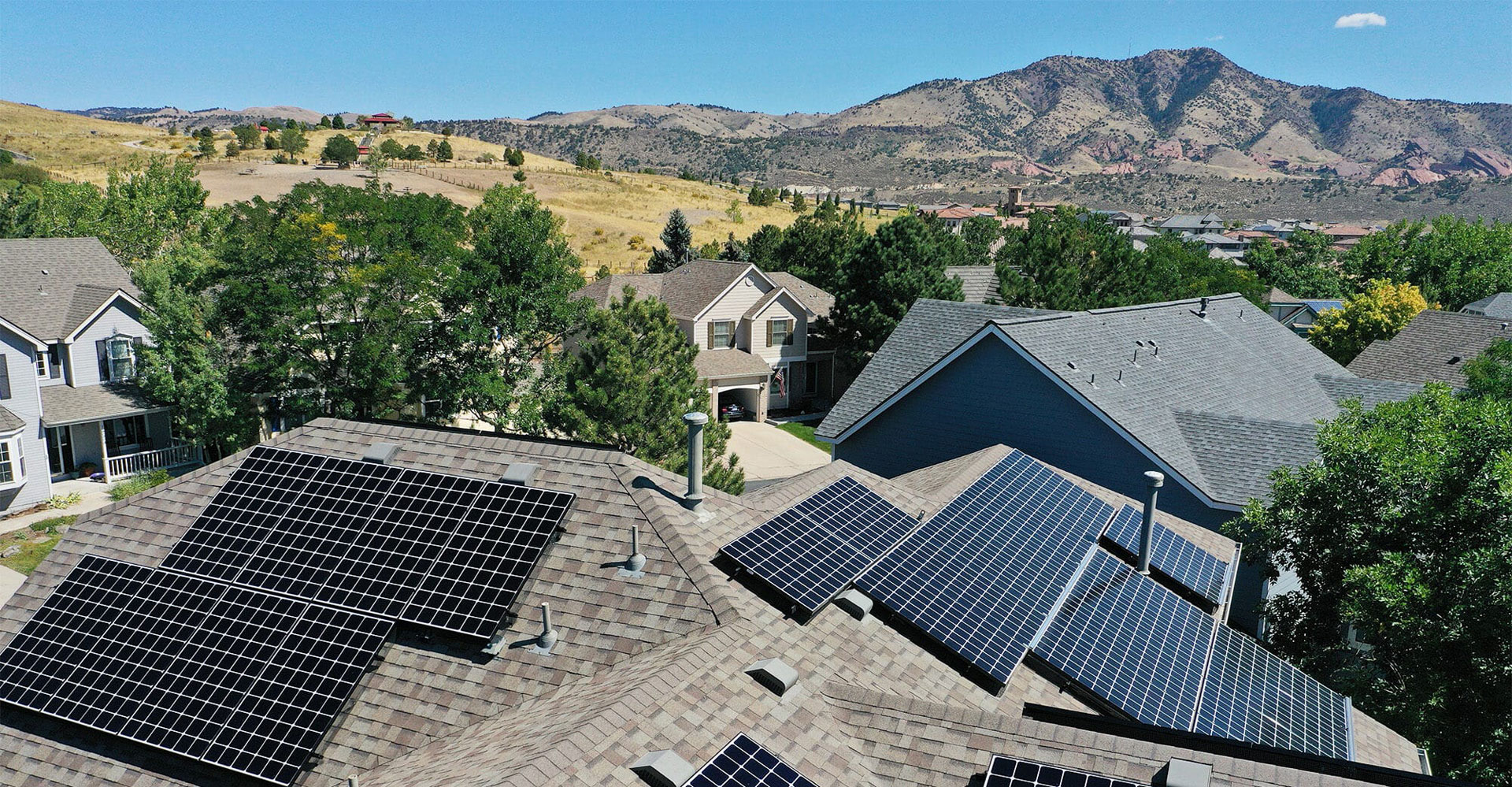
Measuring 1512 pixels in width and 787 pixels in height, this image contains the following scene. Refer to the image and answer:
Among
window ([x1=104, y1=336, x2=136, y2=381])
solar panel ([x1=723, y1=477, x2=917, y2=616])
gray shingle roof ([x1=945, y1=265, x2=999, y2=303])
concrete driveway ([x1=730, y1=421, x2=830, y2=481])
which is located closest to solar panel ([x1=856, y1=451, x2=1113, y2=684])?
solar panel ([x1=723, y1=477, x2=917, y2=616])

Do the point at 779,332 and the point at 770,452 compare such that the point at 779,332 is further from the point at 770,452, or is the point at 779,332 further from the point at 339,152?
the point at 339,152

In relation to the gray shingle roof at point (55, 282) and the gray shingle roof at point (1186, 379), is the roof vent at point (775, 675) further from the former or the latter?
the gray shingle roof at point (55, 282)

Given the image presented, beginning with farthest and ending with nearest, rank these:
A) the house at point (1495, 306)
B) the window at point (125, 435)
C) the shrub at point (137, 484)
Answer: the house at point (1495, 306) < the window at point (125, 435) < the shrub at point (137, 484)

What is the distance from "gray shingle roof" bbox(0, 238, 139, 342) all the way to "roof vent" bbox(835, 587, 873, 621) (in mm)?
33649

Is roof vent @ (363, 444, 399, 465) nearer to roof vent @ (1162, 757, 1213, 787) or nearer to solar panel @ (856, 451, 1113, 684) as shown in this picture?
solar panel @ (856, 451, 1113, 684)

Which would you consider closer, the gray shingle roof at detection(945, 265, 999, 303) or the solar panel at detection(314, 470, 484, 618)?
the solar panel at detection(314, 470, 484, 618)

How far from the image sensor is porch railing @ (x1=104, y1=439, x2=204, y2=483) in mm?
32906

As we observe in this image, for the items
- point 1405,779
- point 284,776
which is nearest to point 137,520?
point 284,776

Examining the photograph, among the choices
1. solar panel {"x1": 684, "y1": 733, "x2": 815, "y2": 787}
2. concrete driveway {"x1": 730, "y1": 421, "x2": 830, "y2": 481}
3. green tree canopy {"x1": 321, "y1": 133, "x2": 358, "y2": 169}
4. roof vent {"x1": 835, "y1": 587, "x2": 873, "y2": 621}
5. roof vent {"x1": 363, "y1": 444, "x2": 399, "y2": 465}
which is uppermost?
green tree canopy {"x1": 321, "y1": 133, "x2": 358, "y2": 169}

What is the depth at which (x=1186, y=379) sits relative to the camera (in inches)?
959

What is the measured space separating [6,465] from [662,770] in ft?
110

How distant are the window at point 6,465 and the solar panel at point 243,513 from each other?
78.3 feet

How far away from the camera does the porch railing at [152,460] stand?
108 ft

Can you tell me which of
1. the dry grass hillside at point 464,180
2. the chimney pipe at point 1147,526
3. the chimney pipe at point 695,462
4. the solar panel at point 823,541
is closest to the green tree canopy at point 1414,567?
the chimney pipe at point 1147,526
